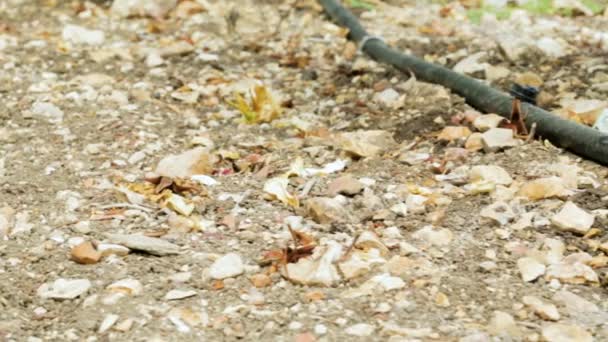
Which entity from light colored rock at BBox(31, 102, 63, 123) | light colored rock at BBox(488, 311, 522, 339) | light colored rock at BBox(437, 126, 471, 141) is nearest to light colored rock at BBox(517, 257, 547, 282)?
light colored rock at BBox(488, 311, 522, 339)

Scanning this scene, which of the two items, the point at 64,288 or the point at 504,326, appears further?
the point at 64,288

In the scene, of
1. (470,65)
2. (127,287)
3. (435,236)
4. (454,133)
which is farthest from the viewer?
(470,65)

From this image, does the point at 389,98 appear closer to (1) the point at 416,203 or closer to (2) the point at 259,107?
(2) the point at 259,107

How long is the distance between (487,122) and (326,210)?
3.09ft

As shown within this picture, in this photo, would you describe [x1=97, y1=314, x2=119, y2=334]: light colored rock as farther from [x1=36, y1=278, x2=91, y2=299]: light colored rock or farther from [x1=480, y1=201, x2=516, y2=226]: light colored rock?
[x1=480, y1=201, x2=516, y2=226]: light colored rock

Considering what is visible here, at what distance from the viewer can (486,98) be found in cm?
326

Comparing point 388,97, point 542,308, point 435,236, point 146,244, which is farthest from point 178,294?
point 388,97

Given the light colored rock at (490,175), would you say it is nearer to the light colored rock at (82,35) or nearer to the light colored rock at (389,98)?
the light colored rock at (389,98)

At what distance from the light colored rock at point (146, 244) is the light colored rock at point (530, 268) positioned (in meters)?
0.88

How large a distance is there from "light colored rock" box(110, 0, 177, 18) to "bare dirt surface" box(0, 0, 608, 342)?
416 mm

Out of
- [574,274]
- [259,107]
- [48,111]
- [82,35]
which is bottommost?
[82,35]

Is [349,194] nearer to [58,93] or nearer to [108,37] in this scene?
[58,93]

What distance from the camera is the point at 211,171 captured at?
2867mm

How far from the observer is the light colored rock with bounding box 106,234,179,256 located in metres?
2.26
